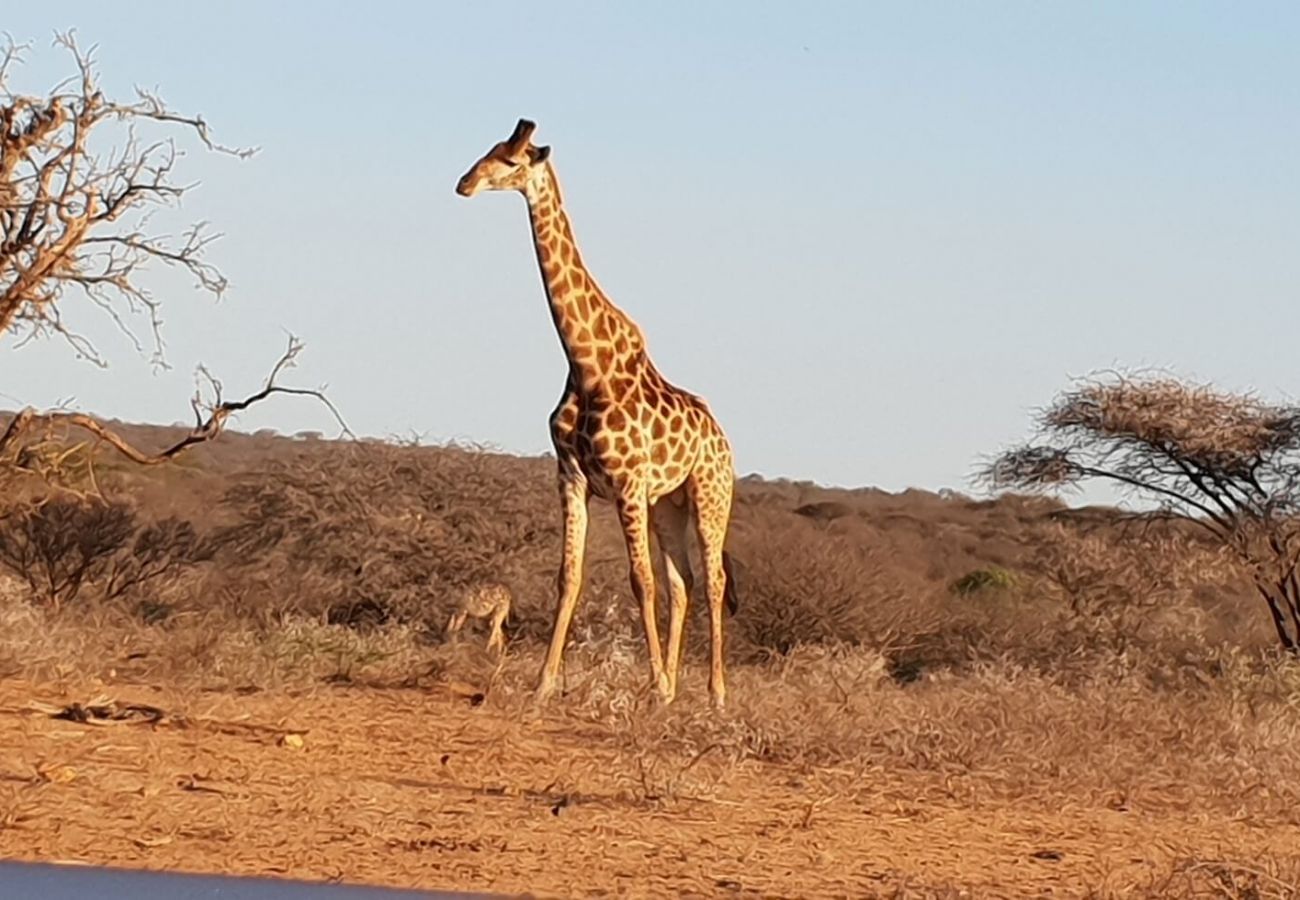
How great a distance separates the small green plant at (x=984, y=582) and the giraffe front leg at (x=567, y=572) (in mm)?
10326

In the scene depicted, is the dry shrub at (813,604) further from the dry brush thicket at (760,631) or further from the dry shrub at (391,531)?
the dry shrub at (391,531)

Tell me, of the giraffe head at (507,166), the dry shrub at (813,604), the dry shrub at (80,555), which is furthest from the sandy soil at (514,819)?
the dry shrub at (80,555)

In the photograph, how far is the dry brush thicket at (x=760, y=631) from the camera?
10.2 meters

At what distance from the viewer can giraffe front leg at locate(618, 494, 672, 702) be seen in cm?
1149

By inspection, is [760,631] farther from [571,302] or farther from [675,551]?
[571,302]

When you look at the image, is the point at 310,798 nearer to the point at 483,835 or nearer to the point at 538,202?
the point at 483,835

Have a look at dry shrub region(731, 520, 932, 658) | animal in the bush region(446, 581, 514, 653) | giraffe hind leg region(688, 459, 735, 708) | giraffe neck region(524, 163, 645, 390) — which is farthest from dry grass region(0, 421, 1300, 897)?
giraffe neck region(524, 163, 645, 390)

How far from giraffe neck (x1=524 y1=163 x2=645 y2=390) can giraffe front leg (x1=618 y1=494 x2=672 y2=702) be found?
69 cm

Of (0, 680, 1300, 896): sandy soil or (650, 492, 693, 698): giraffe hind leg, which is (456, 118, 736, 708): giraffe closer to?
(650, 492, 693, 698): giraffe hind leg

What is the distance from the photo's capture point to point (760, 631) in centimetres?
1756

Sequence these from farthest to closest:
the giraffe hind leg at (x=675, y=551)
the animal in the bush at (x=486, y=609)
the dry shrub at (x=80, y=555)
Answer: the dry shrub at (x=80, y=555) → the animal in the bush at (x=486, y=609) → the giraffe hind leg at (x=675, y=551)

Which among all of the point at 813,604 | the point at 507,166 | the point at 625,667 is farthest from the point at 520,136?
the point at 813,604

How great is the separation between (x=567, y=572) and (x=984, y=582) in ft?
38.4

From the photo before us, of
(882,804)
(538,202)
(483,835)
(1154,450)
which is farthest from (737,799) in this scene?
(1154,450)
